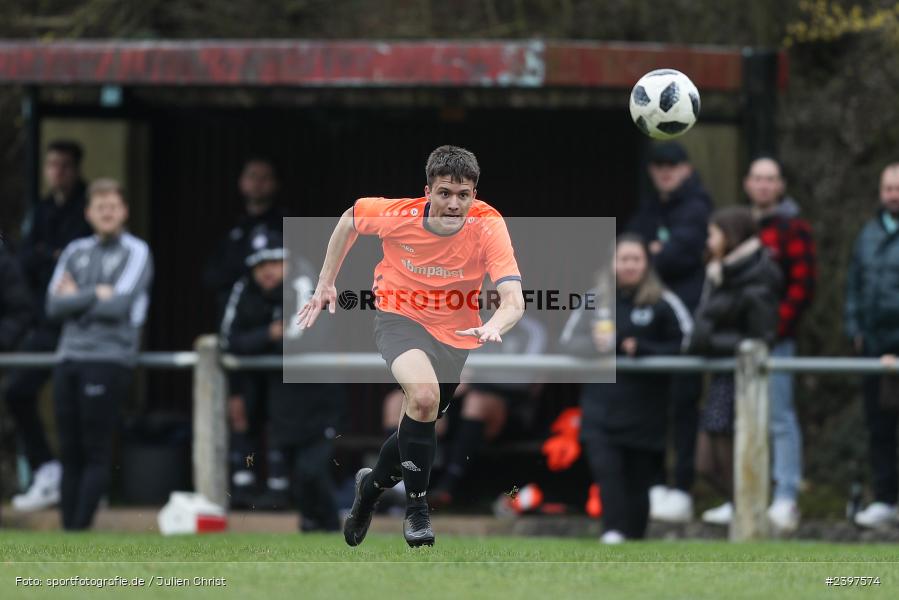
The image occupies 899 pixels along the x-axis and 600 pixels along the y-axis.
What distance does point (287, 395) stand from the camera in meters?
10.0

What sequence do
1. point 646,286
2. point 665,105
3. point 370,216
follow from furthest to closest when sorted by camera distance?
point 646,286 < point 665,105 < point 370,216

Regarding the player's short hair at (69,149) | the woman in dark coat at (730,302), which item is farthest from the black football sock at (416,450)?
the player's short hair at (69,149)

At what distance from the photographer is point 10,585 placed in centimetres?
584

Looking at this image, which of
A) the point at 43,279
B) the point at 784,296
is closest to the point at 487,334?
the point at 784,296

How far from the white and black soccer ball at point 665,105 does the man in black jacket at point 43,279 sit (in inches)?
186

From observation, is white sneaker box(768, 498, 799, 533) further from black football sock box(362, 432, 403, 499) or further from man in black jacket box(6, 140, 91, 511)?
man in black jacket box(6, 140, 91, 511)

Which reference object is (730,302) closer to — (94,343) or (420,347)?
(420,347)

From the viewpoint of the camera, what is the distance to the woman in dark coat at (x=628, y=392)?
9.56m

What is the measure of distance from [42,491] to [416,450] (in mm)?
4917

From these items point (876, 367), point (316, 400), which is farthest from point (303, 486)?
point (876, 367)

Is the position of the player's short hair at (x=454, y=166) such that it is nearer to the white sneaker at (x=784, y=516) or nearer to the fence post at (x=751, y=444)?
the fence post at (x=751, y=444)

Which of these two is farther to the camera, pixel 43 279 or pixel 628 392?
pixel 43 279

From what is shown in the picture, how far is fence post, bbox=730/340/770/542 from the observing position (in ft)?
32.7

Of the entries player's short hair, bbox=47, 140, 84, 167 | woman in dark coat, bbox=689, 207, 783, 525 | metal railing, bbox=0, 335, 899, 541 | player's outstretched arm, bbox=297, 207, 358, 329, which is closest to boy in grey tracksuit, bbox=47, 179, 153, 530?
metal railing, bbox=0, 335, 899, 541
